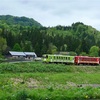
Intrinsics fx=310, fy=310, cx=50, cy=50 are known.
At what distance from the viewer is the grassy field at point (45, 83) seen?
1569cm

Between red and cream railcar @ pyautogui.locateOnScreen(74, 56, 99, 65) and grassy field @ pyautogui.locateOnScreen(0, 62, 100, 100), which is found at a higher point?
grassy field @ pyautogui.locateOnScreen(0, 62, 100, 100)

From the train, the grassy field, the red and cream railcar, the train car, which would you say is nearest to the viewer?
the grassy field

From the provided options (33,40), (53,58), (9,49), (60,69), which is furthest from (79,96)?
(33,40)

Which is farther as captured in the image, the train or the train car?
the train

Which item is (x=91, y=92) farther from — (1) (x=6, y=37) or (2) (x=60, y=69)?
(1) (x=6, y=37)

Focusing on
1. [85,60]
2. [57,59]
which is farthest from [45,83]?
[85,60]

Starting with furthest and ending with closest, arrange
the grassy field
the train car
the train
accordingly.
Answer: the train → the train car → the grassy field

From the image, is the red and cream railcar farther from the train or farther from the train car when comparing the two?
the train car

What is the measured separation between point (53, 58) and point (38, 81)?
31451 mm

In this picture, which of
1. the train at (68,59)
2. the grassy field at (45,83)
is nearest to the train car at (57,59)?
the train at (68,59)

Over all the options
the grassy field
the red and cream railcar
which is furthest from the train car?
the grassy field

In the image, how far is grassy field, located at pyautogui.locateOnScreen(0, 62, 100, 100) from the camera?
618 inches

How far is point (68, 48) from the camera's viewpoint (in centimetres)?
14300

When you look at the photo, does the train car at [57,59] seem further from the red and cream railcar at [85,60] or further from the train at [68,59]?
the red and cream railcar at [85,60]
